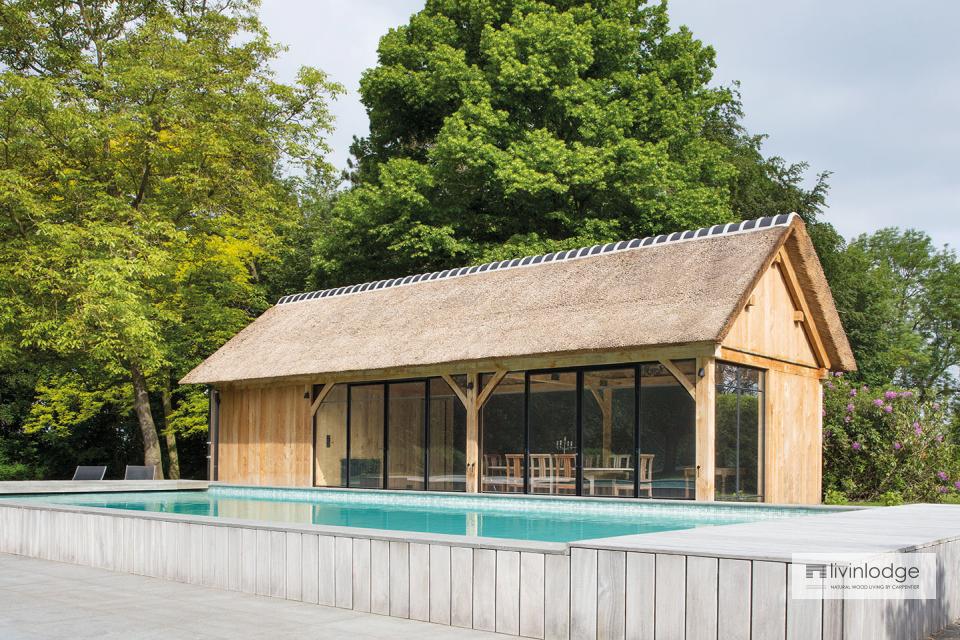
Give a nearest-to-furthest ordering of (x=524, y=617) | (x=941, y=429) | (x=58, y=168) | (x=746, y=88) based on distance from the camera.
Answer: (x=524, y=617), (x=941, y=429), (x=58, y=168), (x=746, y=88)

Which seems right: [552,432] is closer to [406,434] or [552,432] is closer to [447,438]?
[447,438]

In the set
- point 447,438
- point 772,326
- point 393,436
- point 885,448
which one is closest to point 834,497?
point 885,448

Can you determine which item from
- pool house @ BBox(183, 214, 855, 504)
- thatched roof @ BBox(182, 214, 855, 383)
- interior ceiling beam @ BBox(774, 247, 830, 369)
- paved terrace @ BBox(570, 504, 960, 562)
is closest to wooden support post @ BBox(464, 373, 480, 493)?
pool house @ BBox(183, 214, 855, 504)

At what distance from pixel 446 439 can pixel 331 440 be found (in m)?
2.75

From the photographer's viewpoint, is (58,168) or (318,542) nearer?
(318,542)

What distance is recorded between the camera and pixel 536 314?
564 inches

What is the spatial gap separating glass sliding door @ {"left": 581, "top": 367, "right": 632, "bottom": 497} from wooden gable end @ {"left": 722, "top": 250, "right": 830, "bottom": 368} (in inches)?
62.4

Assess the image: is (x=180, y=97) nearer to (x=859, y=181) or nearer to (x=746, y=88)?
(x=746, y=88)

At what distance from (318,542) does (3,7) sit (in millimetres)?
19355

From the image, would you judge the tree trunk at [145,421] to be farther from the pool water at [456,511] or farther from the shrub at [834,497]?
the shrub at [834,497]

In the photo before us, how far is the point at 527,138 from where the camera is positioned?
2180cm

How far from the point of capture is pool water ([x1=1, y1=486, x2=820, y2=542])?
10062mm

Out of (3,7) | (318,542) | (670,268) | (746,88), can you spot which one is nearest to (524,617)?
(318,542)

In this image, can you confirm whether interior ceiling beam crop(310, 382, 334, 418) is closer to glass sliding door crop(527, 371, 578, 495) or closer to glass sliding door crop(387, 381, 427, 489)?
glass sliding door crop(387, 381, 427, 489)
